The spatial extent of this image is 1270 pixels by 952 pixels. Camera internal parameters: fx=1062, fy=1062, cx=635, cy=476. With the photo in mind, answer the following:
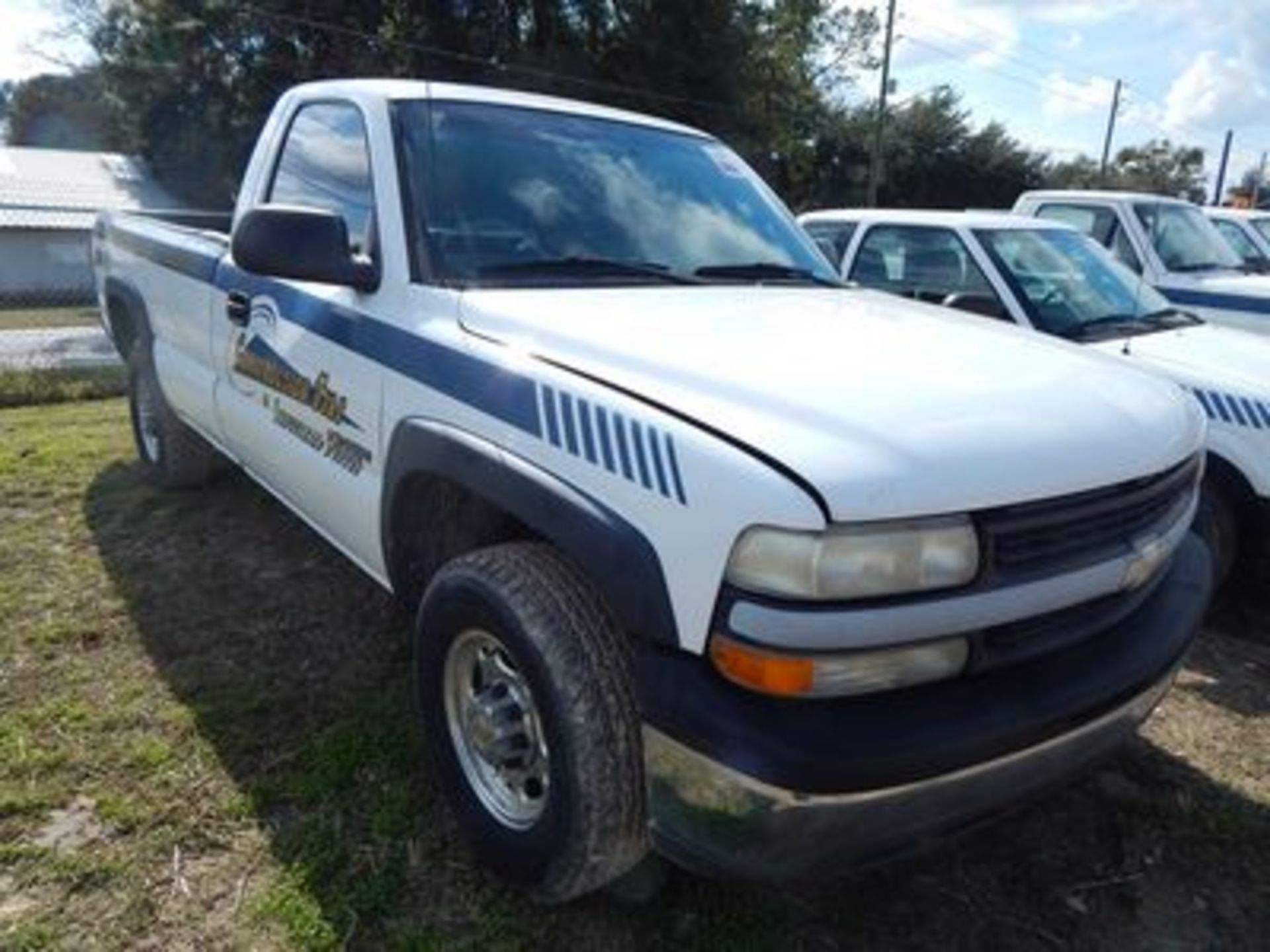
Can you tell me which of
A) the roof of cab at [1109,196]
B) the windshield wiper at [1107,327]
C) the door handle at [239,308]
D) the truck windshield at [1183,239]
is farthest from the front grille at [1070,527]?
the roof of cab at [1109,196]

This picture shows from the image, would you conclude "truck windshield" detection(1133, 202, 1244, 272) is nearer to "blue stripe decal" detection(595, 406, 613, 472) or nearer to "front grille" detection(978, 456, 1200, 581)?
"front grille" detection(978, 456, 1200, 581)

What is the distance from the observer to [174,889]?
255 cm

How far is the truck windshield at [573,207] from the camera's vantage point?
9.57ft

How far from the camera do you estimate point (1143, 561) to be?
7.77 feet

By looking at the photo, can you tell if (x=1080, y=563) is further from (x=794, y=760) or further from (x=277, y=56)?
(x=277, y=56)

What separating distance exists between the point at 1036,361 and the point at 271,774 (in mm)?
2343

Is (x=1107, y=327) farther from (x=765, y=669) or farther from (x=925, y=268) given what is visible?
(x=765, y=669)

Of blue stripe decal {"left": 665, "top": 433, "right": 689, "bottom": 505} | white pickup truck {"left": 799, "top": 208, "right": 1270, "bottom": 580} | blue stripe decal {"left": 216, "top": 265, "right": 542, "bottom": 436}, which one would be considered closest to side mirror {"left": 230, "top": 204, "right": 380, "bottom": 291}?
blue stripe decal {"left": 216, "top": 265, "right": 542, "bottom": 436}

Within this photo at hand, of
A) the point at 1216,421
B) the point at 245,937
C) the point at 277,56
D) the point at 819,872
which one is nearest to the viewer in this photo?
the point at 819,872

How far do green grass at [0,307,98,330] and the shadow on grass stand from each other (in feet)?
75.8

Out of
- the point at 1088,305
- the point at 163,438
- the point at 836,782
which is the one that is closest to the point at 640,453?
the point at 836,782

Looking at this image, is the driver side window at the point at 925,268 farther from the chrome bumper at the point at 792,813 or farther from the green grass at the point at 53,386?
the green grass at the point at 53,386

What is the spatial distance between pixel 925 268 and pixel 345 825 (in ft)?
15.1

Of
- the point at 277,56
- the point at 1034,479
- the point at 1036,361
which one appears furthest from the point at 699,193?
the point at 277,56
